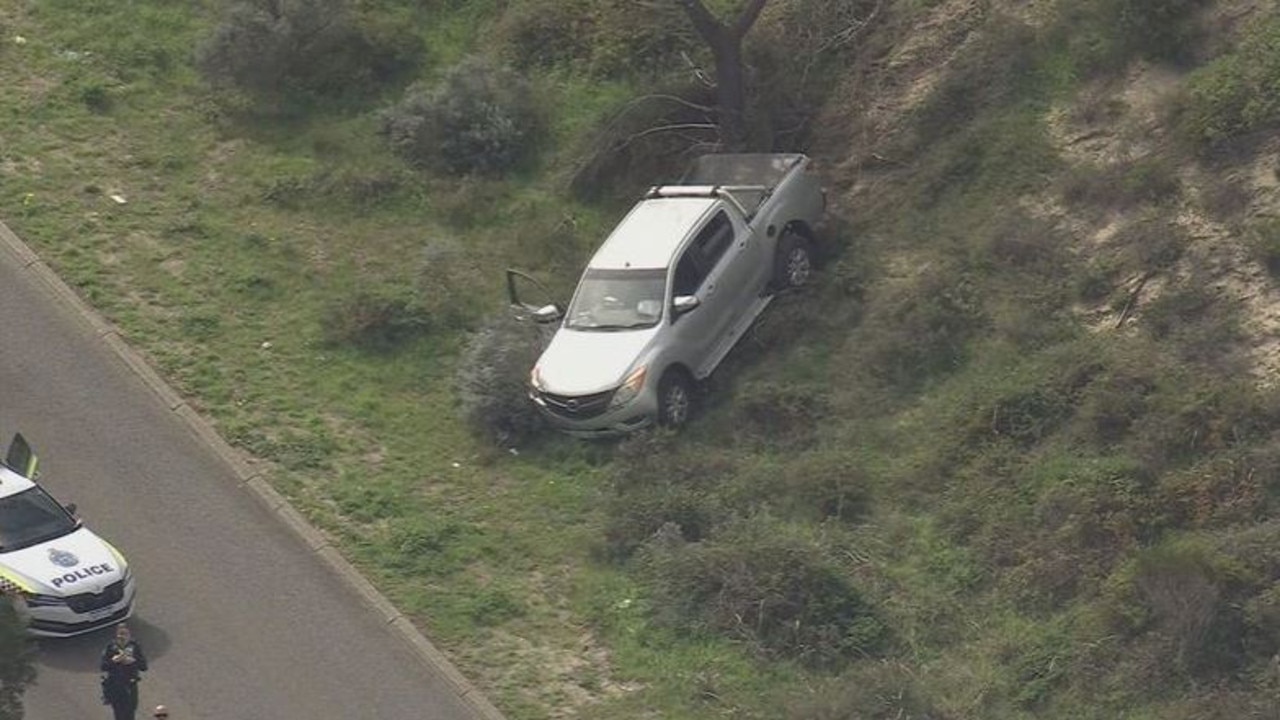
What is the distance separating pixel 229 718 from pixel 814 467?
6471 millimetres

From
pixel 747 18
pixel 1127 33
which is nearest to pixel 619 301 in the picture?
pixel 747 18

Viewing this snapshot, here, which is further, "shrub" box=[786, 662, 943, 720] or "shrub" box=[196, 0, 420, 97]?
"shrub" box=[196, 0, 420, 97]

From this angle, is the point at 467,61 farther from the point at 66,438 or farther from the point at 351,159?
the point at 66,438

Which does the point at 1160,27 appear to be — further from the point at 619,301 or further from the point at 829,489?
the point at 829,489

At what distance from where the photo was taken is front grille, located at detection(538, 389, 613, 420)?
77.8 feet

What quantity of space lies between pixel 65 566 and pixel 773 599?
693cm

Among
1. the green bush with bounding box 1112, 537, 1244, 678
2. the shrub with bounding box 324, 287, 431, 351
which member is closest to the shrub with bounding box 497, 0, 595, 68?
the shrub with bounding box 324, 287, 431, 351

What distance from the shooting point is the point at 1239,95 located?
2355cm

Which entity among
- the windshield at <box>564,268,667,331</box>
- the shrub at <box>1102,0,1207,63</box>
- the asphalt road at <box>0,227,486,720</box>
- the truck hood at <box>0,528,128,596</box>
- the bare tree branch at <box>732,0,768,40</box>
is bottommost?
the asphalt road at <box>0,227,486,720</box>

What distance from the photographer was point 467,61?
30344 millimetres

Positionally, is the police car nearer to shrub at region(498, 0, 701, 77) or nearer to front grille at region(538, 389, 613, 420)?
front grille at region(538, 389, 613, 420)

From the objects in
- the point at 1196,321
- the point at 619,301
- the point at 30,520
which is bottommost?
the point at 30,520

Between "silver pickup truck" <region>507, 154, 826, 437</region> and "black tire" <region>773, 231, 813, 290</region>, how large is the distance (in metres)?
0.01

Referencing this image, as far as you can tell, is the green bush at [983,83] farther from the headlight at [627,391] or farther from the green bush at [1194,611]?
the green bush at [1194,611]
